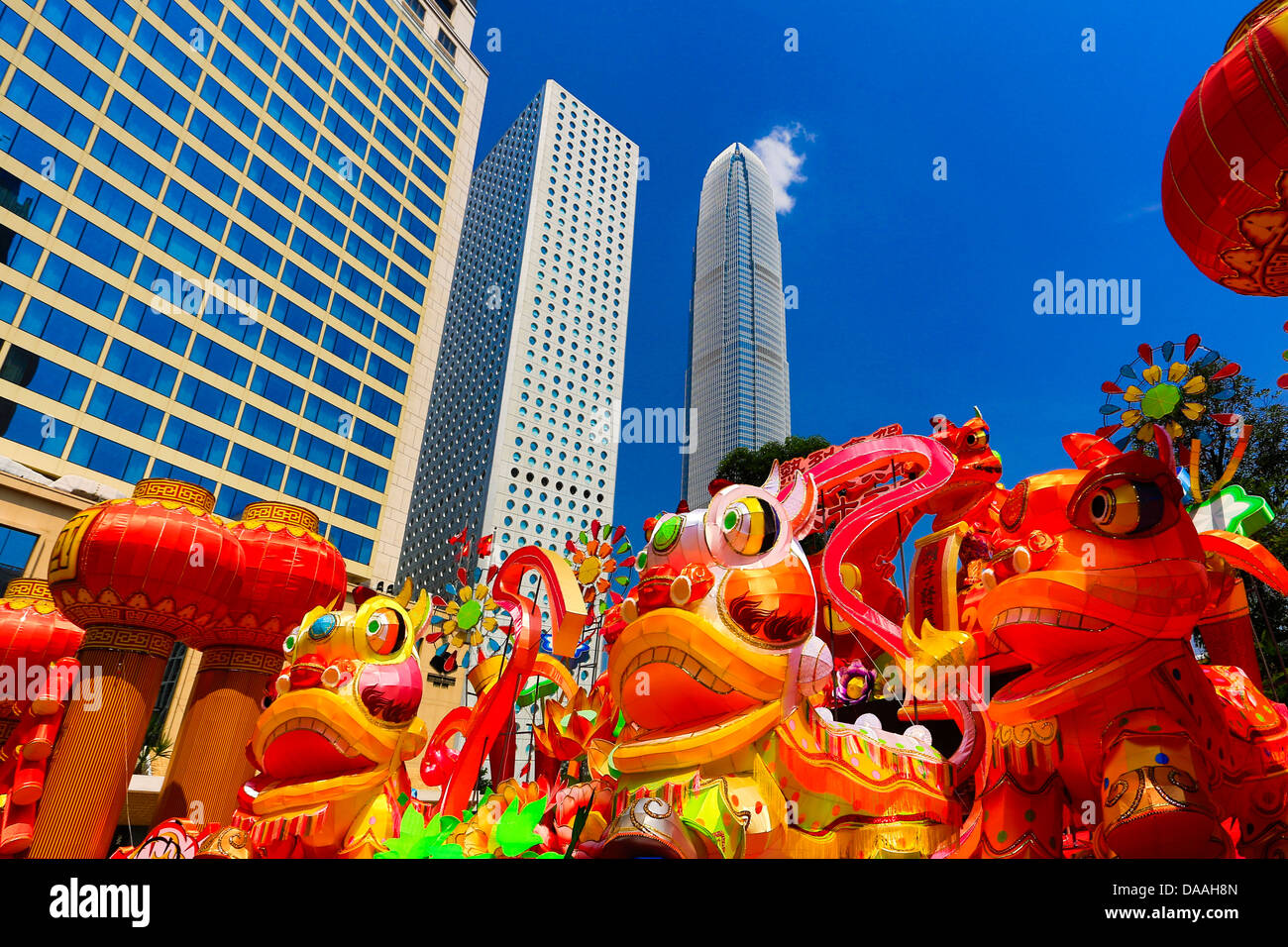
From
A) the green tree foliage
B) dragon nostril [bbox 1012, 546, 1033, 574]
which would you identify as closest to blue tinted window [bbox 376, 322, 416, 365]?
the green tree foliage

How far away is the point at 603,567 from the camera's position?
11.2m

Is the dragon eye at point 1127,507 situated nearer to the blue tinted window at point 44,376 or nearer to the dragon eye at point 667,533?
the dragon eye at point 667,533

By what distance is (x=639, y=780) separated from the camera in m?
5.63

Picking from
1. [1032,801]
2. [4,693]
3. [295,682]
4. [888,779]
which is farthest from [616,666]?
[4,693]

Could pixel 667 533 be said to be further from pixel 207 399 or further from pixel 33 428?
pixel 207 399

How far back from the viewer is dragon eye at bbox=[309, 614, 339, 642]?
26.2ft

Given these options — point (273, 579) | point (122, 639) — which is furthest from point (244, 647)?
point (122, 639)

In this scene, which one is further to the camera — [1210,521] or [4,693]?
[4,693]

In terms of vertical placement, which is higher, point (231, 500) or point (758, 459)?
point (758, 459)

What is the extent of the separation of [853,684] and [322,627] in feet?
17.8

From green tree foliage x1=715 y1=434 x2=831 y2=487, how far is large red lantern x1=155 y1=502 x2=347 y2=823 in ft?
49.3

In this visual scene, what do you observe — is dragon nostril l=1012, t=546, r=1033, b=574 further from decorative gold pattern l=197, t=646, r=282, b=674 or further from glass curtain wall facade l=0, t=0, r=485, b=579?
glass curtain wall facade l=0, t=0, r=485, b=579
